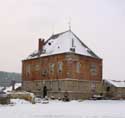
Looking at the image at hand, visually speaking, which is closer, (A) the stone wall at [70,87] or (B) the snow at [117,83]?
(A) the stone wall at [70,87]

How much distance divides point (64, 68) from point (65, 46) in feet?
12.7

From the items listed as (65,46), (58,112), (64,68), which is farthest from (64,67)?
(58,112)

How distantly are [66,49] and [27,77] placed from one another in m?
12.3

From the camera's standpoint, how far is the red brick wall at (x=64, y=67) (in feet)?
169

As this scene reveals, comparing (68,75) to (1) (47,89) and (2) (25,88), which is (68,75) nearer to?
(1) (47,89)

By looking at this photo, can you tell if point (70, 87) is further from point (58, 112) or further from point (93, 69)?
point (58, 112)

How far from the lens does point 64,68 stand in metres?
51.8

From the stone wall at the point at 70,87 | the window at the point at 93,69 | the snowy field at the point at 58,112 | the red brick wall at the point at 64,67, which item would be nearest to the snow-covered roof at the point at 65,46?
the red brick wall at the point at 64,67

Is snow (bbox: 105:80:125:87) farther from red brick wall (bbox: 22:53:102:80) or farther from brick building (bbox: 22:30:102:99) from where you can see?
red brick wall (bbox: 22:53:102:80)

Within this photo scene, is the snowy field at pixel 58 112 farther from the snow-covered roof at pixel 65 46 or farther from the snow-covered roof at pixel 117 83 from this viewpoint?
the snow-covered roof at pixel 117 83

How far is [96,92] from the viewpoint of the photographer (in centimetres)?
5650

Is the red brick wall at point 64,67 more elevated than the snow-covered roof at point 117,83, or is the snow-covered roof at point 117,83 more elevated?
the red brick wall at point 64,67

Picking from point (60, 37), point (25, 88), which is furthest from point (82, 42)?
point (25, 88)

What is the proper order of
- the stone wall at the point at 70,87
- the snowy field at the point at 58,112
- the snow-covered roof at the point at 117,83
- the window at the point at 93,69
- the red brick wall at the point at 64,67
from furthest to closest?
1. the snow-covered roof at the point at 117,83
2. the window at the point at 93,69
3. the red brick wall at the point at 64,67
4. the stone wall at the point at 70,87
5. the snowy field at the point at 58,112
